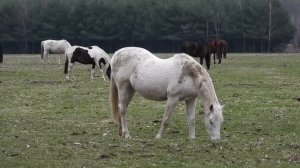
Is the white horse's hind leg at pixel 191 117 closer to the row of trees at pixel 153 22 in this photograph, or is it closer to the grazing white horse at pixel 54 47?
the grazing white horse at pixel 54 47

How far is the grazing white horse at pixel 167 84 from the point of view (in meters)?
12.5

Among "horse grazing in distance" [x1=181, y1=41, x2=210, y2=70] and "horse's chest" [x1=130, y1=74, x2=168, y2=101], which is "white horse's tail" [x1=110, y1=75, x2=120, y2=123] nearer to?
"horse's chest" [x1=130, y1=74, x2=168, y2=101]

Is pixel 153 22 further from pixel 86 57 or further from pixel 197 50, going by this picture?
pixel 86 57

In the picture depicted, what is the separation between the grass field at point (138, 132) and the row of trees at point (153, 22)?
66.0m

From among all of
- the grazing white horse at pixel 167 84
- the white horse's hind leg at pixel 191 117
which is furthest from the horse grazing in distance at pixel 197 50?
the white horse's hind leg at pixel 191 117

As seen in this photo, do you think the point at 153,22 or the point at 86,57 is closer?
the point at 86,57

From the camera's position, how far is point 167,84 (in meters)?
13.0

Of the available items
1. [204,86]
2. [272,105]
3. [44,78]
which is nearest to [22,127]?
[204,86]

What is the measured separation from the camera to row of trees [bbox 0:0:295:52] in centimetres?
9000

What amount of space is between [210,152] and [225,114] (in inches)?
240

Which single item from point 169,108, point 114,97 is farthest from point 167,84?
point 114,97

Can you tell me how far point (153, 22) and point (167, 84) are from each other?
80301 millimetres

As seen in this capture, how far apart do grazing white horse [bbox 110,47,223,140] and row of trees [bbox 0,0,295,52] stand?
7640 cm

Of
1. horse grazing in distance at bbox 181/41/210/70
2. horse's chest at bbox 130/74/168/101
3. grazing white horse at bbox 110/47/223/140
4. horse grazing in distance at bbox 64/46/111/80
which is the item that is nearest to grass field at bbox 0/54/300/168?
grazing white horse at bbox 110/47/223/140
